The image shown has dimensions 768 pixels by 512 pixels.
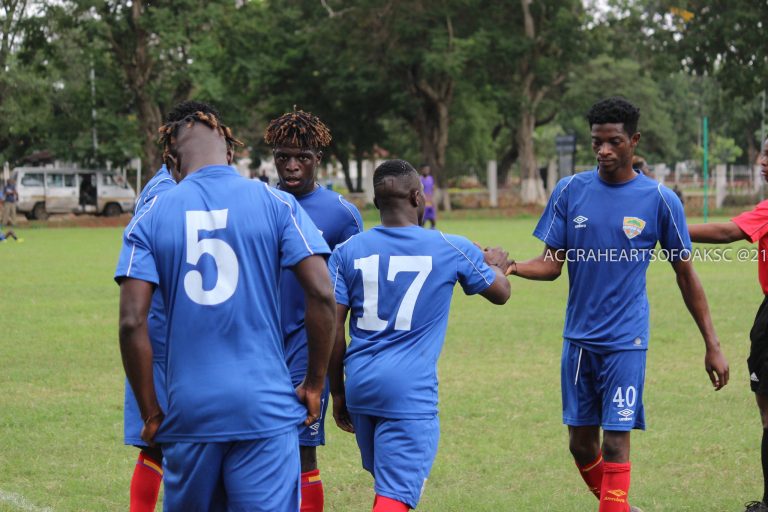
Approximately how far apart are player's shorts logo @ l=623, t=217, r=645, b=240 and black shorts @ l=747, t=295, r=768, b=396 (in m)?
1.01

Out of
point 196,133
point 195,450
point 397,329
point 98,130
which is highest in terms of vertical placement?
point 98,130

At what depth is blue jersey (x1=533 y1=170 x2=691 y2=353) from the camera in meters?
5.80

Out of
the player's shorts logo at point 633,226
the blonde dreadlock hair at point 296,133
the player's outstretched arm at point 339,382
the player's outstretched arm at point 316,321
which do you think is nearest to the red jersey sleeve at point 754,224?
→ the player's shorts logo at point 633,226

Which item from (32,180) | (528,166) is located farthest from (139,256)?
(528,166)

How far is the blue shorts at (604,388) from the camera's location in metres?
5.73

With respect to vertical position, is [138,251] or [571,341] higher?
[138,251]

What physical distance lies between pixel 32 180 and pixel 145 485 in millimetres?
42687

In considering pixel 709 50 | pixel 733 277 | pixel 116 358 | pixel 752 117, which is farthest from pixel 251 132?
pixel 116 358

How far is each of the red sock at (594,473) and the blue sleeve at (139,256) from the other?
3177 millimetres

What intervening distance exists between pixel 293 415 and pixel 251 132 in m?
59.9

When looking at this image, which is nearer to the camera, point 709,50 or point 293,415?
point 293,415

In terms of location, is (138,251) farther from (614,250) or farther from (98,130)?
(98,130)

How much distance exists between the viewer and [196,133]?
166 inches

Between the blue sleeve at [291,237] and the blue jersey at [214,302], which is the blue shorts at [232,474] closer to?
the blue jersey at [214,302]
